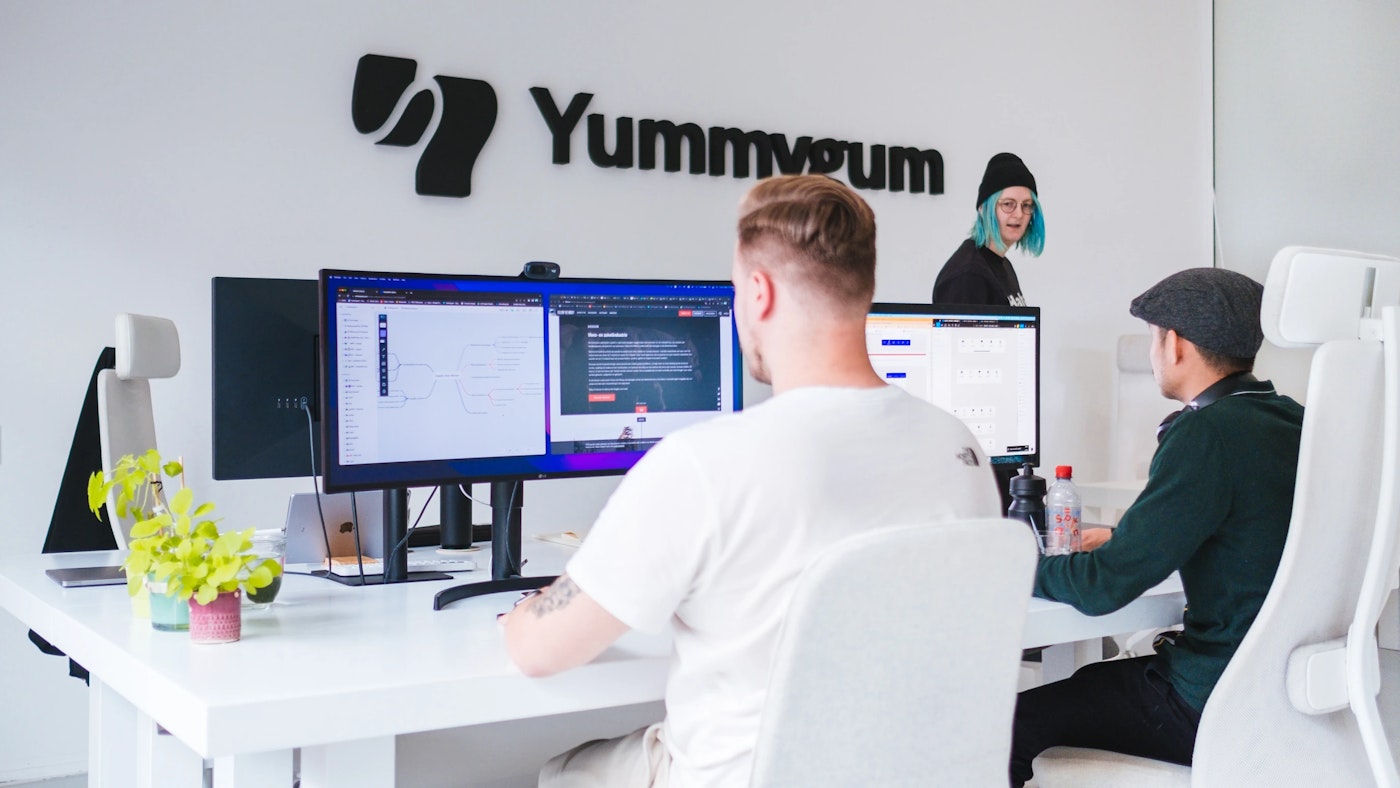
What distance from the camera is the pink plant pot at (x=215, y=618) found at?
1519 mm

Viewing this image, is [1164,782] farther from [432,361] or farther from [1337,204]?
[1337,204]

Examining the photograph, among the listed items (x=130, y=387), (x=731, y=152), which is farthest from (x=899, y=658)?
(x=731, y=152)

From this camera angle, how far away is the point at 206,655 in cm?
146

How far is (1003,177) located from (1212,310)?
293cm

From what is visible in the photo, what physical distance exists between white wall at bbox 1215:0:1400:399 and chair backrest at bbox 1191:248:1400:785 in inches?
152

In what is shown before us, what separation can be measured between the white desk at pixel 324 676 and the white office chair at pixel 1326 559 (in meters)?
0.26

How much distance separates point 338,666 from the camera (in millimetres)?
1412

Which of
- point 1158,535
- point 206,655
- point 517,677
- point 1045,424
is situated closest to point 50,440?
point 206,655

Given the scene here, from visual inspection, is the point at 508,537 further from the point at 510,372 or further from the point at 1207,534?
the point at 1207,534

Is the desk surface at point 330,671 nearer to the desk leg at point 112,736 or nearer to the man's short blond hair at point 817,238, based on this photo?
the desk leg at point 112,736

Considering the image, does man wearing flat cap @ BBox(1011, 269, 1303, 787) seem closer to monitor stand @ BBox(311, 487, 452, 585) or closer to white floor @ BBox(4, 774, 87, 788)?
monitor stand @ BBox(311, 487, 452, 585)

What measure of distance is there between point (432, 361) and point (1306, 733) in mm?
1379

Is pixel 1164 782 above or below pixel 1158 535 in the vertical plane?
below

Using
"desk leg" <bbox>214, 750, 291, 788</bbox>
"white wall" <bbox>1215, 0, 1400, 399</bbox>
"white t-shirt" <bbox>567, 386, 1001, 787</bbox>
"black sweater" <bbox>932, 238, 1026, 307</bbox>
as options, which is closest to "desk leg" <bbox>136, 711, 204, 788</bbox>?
"desk leg" <bbox>214, 750, 291, 788</bbox>
